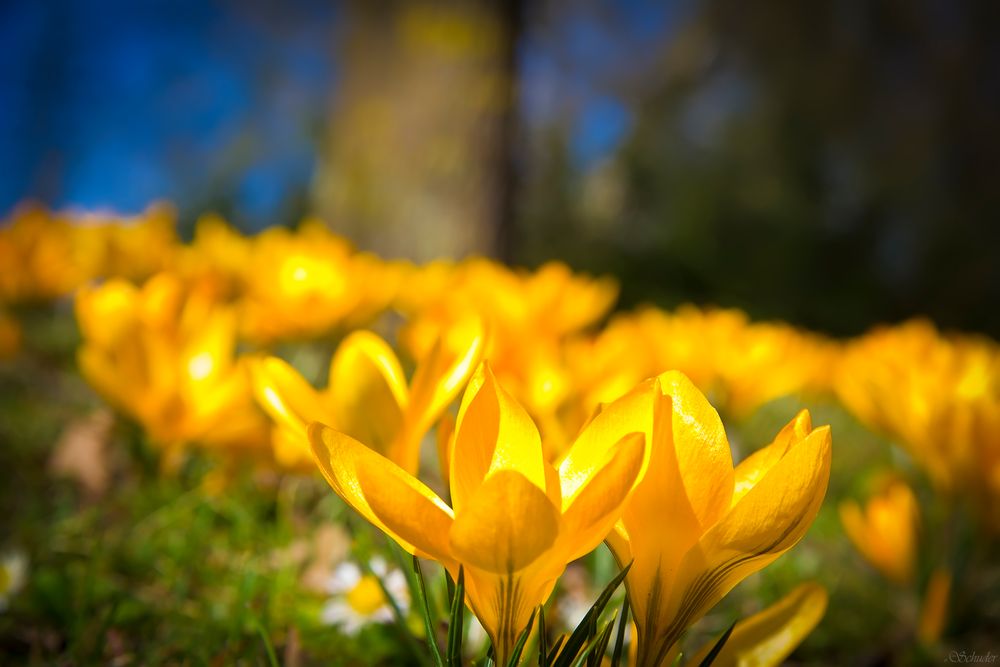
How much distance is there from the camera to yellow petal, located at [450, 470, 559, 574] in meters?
0.40

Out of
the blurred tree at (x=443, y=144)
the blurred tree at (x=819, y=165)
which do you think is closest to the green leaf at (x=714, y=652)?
the blurred tree at (x=443, y=144)

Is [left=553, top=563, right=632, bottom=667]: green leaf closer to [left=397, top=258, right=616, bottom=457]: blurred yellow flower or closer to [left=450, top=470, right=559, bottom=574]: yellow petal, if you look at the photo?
[left=450, top=470, right=559, bottom=574]: yellow petal

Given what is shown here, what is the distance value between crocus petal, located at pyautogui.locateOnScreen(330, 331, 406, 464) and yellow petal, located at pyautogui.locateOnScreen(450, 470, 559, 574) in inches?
7.4

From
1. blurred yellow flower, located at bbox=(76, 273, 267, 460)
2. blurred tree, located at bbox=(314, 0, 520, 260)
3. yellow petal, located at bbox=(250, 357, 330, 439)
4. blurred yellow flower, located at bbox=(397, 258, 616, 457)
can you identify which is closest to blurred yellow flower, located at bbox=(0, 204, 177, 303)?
blurred yellow flower, located at bbox=(397, 258, 616, 457)

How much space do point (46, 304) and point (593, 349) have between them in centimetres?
145

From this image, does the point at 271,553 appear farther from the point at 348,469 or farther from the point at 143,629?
the point at 348,469

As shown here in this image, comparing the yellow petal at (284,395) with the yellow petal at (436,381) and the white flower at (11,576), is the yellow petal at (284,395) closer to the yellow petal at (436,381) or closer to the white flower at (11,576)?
the yellow petal at (436,381)

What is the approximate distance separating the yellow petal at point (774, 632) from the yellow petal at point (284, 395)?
0.34 m

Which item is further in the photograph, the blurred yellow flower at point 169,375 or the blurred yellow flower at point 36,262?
the blurred yellow flower at point 36,262

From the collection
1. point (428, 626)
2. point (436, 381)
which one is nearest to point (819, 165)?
point (436, 381)

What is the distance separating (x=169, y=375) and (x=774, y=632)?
2.41 feet

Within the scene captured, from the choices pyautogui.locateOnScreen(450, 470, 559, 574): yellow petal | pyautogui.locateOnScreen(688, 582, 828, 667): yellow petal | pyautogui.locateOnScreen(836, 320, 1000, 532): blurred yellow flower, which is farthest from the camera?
pyautogui.locateOnScreen(836, 320, 1000, 532): blurred yellow flower

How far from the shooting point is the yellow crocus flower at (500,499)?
412mm

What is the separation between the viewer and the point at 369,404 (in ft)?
1.98
